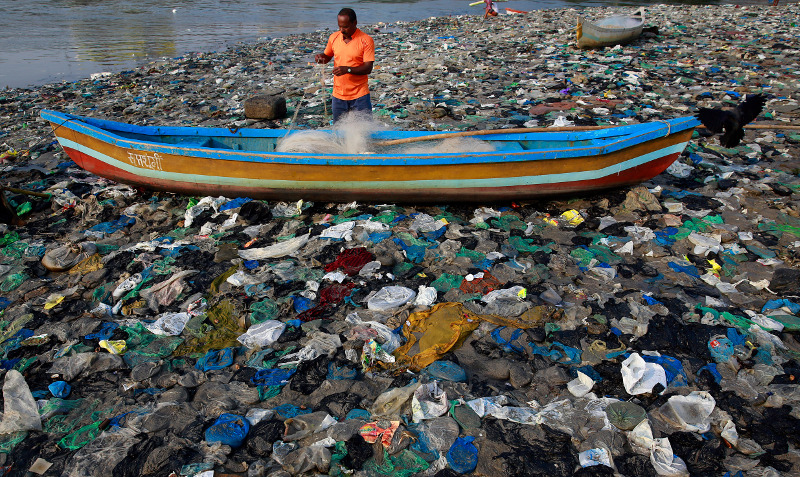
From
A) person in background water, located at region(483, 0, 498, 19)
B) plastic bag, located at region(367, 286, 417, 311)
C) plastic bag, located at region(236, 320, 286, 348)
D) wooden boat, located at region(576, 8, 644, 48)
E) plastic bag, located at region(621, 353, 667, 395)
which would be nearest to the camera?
plastic bag, located at region(621, 353, 667, 395)

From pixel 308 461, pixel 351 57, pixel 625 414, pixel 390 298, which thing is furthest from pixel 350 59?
pixel 625 414

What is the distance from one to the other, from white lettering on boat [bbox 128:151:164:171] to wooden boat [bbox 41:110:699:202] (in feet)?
0.04

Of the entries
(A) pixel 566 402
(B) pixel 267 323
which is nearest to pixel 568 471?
(A) pixel 566 402

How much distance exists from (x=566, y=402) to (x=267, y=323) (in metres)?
2.16

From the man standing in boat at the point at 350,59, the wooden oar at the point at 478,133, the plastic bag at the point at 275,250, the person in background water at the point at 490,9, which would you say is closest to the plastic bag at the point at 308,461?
the plastic bag at the point at 275,250

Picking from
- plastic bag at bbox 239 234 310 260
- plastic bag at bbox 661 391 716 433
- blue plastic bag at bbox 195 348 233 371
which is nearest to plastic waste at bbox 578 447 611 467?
plastic bag at bbox 661 391 716 433

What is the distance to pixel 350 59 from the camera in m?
5.09

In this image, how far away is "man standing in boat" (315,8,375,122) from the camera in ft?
16.4

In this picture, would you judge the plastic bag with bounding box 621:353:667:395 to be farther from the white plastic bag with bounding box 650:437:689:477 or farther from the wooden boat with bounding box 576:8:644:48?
the wooden boat with bounding box 576:8:644:48

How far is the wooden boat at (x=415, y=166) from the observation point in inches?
183

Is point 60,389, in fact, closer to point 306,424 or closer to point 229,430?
point 229,430

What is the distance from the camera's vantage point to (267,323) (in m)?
3.48

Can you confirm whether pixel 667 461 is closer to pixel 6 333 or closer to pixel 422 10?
pixel 6 333

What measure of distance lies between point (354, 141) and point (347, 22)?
1.29 meters
